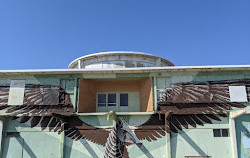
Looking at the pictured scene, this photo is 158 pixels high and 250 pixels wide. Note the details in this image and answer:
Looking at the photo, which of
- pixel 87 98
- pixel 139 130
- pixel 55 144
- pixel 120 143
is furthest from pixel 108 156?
pixel 87 98

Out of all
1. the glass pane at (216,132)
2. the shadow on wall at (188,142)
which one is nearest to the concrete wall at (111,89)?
the shadow on wall at (188,142)

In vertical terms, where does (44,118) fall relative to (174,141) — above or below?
above

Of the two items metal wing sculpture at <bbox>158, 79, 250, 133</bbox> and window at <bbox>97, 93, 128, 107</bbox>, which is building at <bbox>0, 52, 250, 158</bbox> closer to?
metal wing sculpture at <bbox>158, 79, 250, 133</bbox>

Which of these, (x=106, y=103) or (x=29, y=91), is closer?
(x=29, y=91)

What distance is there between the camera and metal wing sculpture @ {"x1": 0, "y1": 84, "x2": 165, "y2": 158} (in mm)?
9977

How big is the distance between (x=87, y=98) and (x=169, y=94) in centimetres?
408

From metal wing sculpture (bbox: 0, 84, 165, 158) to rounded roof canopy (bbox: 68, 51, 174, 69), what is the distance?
5.51 metres

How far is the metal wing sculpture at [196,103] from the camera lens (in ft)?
33.2

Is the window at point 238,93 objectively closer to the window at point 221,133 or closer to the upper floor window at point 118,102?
the window at point 221,133

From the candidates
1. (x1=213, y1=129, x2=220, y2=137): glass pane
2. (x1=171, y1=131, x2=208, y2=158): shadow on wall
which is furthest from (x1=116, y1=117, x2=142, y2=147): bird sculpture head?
(x1=213, y1=129, x2=220, y2=137): glass pane

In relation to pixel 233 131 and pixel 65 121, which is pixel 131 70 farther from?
pixel 233 131

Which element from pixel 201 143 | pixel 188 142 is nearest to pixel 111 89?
pixel 188 142

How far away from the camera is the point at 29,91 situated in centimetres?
1069

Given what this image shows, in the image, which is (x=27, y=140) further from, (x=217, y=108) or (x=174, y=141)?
(x=217, y=108)
